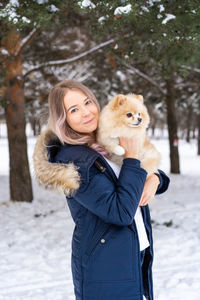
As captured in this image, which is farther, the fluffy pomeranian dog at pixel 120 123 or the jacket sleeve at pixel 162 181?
the jacket sleeve at pixel 162 181

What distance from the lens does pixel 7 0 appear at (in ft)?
13.6

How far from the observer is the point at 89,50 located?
7824 millimetres

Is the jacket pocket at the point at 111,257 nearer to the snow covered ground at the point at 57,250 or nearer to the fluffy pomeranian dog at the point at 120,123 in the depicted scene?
the fluffy pomeranian dog at the point at 120,123

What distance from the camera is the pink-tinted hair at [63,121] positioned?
1.78 m

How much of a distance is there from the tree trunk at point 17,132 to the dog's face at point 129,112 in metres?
6.24

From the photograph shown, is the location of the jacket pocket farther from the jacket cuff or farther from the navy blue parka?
the jacket cuff

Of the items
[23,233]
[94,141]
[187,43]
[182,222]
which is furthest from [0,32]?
[182,222]

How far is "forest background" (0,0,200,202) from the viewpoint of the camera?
396 cm

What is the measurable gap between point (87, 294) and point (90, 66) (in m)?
9.55

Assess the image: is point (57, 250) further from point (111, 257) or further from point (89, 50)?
point (89, 50)

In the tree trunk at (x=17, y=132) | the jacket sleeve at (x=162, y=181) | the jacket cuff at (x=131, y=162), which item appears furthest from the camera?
Result: the tree trunk at (x=17, y=132)

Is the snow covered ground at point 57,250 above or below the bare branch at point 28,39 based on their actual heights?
below

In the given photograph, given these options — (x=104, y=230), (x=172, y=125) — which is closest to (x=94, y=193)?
(x=104, y=230)

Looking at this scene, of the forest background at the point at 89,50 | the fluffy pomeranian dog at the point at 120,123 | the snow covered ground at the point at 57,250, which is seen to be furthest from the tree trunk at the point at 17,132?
the fluffy pomeranian dog at the point at 120,123
